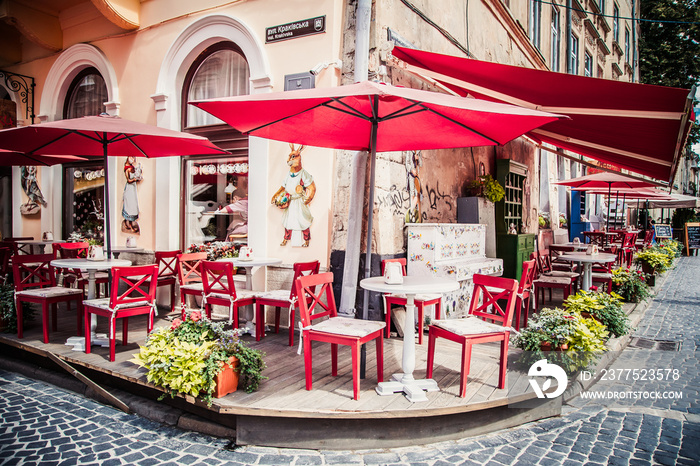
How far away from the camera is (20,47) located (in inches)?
380

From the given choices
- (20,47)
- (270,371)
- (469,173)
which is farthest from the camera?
(20,47)

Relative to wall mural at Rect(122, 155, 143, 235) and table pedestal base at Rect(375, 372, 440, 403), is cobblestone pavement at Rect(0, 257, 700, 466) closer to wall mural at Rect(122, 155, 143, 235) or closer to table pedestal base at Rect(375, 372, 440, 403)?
table pedestal base at Rect(375, 372, 440, 403)

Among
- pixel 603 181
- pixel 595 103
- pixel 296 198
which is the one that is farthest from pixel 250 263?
pixel 603 181

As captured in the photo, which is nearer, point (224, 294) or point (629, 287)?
point (224, 294)

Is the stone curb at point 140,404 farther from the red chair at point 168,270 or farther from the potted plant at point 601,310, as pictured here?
the potted plant at point 601,310

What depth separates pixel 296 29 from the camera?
6.03 metres

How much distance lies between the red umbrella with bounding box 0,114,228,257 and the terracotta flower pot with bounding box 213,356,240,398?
266 centimetres

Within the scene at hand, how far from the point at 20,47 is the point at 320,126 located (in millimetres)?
9060

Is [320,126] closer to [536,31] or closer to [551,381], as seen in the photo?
[551,381]

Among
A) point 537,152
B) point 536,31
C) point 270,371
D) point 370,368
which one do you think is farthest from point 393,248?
point 536,31

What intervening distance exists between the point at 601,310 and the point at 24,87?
11347 mm

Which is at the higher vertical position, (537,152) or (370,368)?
(537,152)

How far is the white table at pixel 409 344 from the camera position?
11.8 feet

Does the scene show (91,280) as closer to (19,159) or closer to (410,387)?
(19,159)
